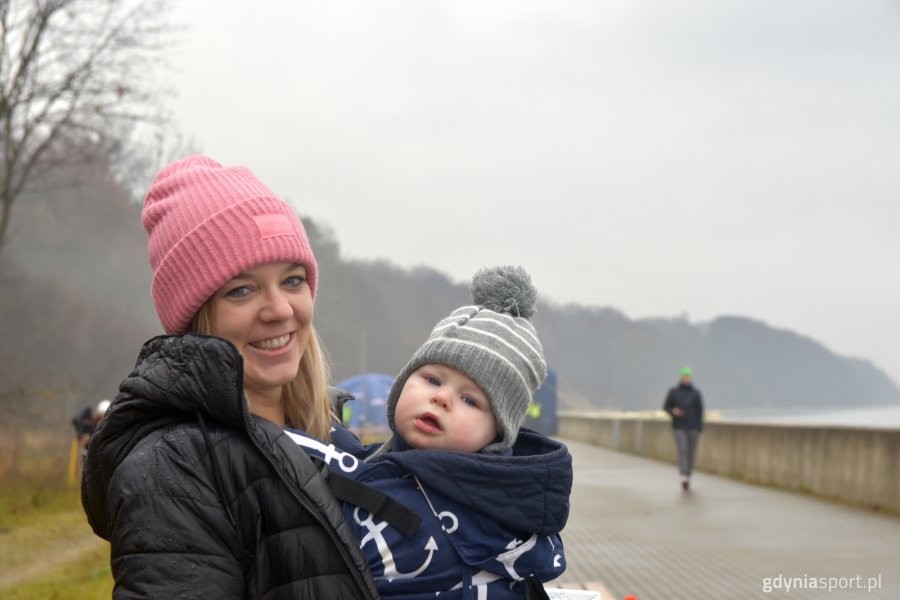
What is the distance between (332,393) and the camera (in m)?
2.88

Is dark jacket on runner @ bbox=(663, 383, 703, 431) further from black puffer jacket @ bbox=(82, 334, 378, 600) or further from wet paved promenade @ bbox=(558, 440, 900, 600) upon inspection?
black puffer jacket @ bbox=(82, 334, 378, 600)

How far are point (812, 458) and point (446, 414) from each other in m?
13.7

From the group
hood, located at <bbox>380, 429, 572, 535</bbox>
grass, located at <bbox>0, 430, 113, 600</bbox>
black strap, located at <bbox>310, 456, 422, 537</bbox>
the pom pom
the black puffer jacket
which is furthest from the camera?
grass, located at <bbox>0, 430, 113, 600</bbox>

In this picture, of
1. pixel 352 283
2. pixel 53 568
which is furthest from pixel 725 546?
pixel 352 283

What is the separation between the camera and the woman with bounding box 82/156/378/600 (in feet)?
6.55

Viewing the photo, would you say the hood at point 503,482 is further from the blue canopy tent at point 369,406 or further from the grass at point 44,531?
the blue canopy tent at point 369,406

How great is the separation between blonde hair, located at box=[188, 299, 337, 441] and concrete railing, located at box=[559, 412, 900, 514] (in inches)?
429

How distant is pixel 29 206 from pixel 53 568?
55182 mm

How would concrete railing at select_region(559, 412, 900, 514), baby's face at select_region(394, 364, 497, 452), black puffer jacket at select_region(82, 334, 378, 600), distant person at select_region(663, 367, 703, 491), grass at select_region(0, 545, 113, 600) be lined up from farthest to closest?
1. distant person at select_region(663, 367, 703, 491)
2. concrete railing at select_region(559, 412, 900, 514)
3. grass at select_region(0, 545, 113, 600)
4. baby's face at select_region(394, 364, 497, 452)
5. black puffer jacket at select_region(82, 334, 378, 600)

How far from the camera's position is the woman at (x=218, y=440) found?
200cm

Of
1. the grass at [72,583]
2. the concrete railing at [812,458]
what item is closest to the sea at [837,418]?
the concrete railing at [812,458]

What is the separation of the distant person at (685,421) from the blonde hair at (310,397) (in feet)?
48.8

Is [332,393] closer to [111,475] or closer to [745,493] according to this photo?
[111,475]

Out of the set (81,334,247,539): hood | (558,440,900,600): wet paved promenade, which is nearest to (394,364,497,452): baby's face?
(81,334,247,539): hood
